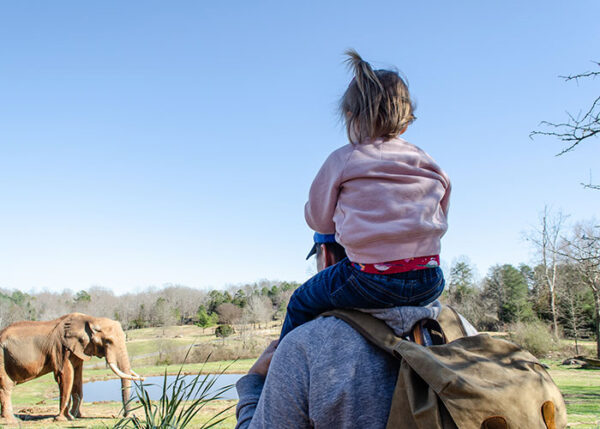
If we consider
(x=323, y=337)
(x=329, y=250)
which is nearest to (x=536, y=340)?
(x=329, y=250)

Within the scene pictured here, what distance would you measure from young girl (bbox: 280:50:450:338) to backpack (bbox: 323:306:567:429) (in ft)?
0.81

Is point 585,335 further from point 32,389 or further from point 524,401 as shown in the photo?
point 524,401

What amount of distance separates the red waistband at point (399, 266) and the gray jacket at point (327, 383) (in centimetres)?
25

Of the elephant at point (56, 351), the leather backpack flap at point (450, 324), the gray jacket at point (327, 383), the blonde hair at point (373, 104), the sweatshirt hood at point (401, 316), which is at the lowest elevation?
the elephant at point (56, 351)

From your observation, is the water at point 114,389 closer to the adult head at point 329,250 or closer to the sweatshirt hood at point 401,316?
the adult head at point 329,250

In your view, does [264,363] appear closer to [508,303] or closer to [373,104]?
[373,104]

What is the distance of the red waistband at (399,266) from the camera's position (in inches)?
59.6

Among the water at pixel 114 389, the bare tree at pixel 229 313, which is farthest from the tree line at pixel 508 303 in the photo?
the water at pixel 114 389

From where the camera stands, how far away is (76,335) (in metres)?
12.0

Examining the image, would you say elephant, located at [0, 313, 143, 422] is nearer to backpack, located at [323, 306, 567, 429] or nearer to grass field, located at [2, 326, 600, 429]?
grass field, located at [2, 326, 600, 429]

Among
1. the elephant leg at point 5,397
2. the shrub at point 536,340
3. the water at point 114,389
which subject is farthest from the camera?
the shrub at point 536,340

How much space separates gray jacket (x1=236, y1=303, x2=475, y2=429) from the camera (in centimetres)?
125

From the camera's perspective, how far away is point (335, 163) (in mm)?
1668

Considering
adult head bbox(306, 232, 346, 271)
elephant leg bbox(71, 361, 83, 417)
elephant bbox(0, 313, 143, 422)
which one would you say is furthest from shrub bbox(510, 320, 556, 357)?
adult head bbox(306, 232, 346, 271)
